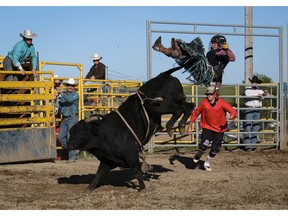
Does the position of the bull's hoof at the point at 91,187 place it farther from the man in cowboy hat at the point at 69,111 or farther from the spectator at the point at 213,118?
the man in cowboy hat at the point at 69,111

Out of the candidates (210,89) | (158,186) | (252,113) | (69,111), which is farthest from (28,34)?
(252,113)

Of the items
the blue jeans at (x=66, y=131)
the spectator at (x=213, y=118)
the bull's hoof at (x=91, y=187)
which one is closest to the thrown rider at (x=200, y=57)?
the spectator at (x=213, y=118)

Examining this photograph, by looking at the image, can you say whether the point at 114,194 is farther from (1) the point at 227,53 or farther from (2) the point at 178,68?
(1) the point at 227,53

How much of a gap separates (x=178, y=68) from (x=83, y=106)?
3.93 meters

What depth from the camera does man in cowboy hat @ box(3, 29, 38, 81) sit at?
10328 millimetres

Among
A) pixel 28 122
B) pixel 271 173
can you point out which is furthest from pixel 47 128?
pixel 271 173

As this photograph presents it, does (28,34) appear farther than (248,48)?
No

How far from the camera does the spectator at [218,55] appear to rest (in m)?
8.98

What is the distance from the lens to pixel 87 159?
11.2 m

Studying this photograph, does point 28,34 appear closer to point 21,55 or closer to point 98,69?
point 21,55

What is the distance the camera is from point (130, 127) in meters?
7.37

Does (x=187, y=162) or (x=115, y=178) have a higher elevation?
(x=115, y=178)

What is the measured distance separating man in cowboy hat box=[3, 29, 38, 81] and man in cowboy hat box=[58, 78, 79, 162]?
0.82m

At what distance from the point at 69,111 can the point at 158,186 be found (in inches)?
148
